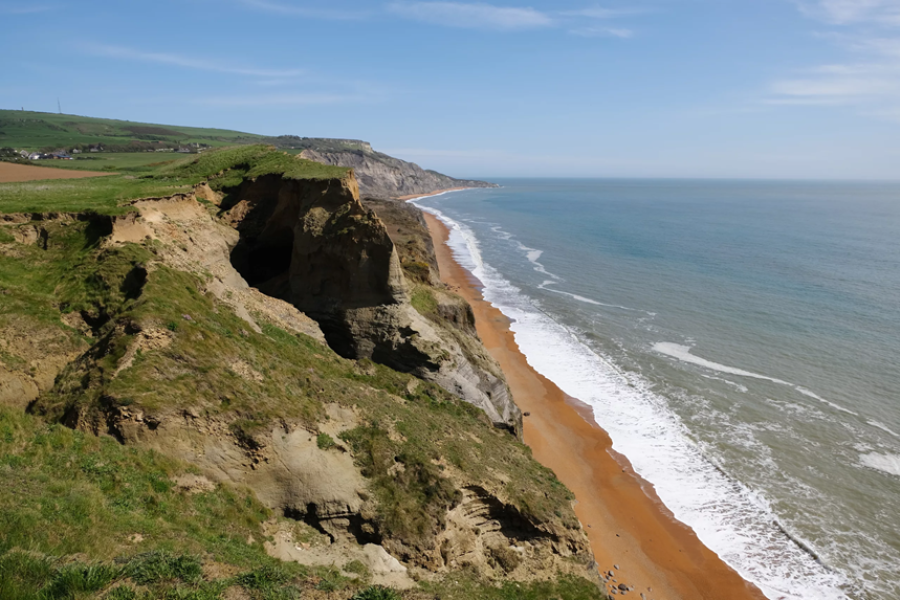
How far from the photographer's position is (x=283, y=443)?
13.4 meters

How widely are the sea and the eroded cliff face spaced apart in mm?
9903

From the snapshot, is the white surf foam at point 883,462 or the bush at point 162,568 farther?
the white surf foam at point 883,462

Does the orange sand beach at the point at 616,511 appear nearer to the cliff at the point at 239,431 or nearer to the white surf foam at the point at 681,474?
the white surf foam at the point at 681,474

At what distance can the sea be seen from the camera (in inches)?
848

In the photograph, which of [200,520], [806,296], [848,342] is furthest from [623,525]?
[806,296]

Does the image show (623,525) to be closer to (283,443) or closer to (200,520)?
(283,443)

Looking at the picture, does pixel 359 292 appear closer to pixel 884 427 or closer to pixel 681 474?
pixel 681 474

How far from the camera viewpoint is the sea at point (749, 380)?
70.6ft

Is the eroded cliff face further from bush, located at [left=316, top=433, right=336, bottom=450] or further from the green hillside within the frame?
the green hillside

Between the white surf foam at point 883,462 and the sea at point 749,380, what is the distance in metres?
0.08

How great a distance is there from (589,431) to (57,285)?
971 inches

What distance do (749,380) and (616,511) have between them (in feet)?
56.6

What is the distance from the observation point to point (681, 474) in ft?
83.4

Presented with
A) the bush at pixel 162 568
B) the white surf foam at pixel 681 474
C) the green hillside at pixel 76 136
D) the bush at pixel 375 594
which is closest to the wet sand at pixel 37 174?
the bush at pixel 162 568
